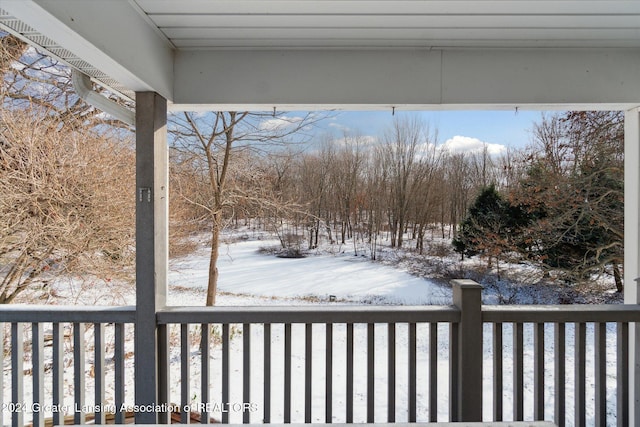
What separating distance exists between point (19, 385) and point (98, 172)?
3.36 metres

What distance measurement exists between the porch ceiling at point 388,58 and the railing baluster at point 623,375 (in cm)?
131

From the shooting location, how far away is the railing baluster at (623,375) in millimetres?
1691

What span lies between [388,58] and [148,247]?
173 centimetres

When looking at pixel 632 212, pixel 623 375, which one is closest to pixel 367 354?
pixel 623 375

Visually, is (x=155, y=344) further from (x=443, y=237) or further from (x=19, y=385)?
(x=443, y=237)

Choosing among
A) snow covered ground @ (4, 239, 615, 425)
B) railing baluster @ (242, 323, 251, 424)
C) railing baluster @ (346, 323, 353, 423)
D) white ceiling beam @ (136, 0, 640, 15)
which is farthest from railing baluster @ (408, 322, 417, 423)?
snow covered ground @ (4, 239, 615, 425)

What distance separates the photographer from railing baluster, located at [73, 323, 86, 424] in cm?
170

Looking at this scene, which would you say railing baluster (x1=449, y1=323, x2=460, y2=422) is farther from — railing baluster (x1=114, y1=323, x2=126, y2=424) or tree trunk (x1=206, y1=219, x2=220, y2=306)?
tree trunk (x1=206, y1=219, x2=220, y2=306)

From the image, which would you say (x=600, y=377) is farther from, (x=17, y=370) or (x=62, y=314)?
(x=17, y=370)

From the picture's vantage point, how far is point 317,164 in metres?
5.46

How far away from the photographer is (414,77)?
1983 millimetres

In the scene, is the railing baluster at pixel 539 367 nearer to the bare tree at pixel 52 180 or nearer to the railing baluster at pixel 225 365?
the railing baluster at pixel 225 365

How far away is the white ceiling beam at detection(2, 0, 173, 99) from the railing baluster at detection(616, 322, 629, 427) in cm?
270

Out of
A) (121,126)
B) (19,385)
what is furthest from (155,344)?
(121,126)
